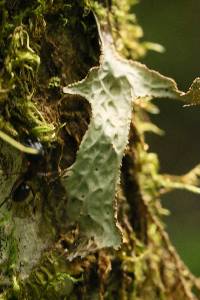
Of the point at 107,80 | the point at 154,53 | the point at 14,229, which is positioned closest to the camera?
the point at 14,229

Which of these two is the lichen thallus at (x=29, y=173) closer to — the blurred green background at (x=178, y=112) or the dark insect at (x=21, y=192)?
the dark insect at (x=21, y=192)

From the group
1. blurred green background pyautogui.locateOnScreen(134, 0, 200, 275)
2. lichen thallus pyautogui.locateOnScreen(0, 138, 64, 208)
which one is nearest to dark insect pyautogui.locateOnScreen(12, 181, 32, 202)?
lichen thallus pyautogui.locateOnScreen(0, 138, 64, 208)

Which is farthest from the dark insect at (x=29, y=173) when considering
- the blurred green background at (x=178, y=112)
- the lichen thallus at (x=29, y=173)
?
the blurred green background at (x=178, y=112)

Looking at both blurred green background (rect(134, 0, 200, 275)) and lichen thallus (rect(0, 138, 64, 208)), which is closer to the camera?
lichen thallus (rect(0, 138, 64, 208))

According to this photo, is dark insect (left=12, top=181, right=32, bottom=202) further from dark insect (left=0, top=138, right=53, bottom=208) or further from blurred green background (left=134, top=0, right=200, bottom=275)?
blurred green background (left=134, top=0, right=200, bottom=275)

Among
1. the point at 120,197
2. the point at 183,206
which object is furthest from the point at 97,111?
the point at 183,206

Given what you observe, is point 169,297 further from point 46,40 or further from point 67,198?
point 46,40
